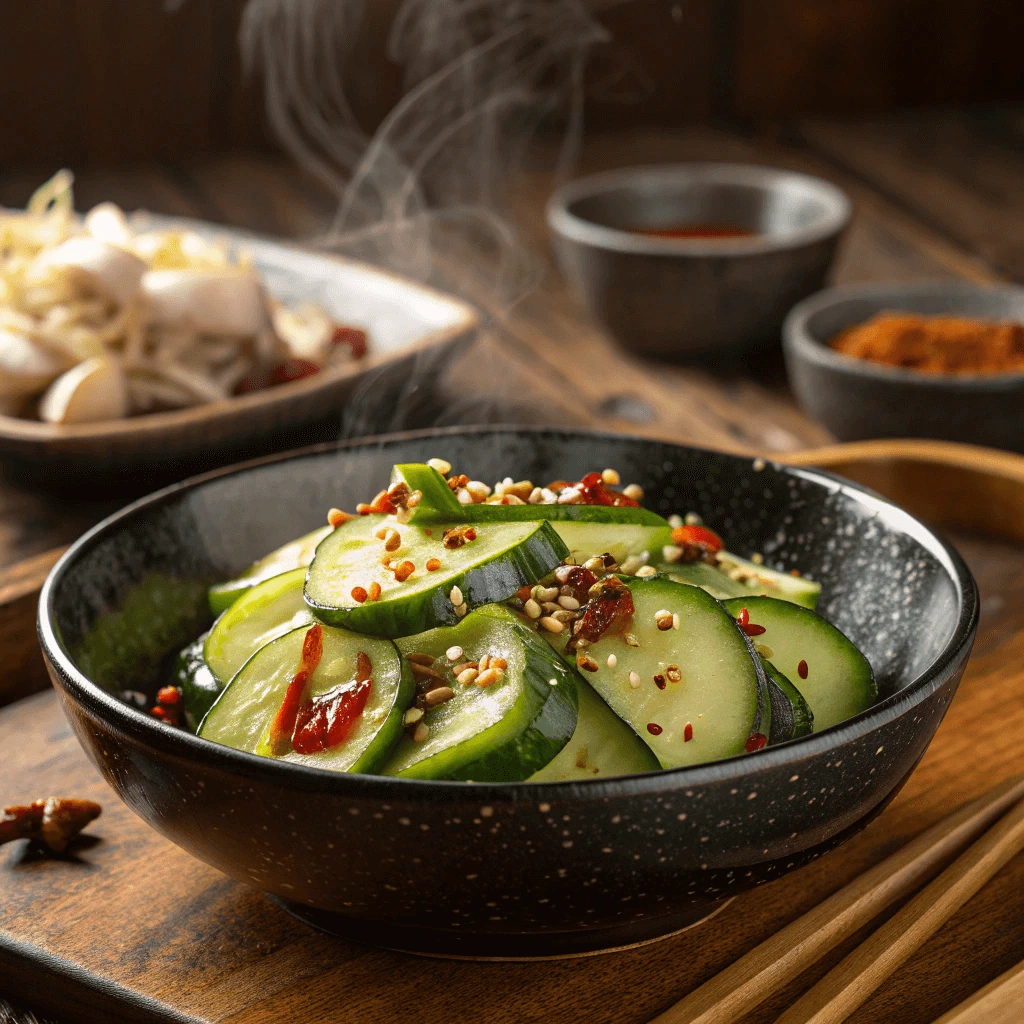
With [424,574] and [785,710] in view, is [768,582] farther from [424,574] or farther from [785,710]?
[424,574]

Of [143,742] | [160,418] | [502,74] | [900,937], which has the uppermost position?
[502,74]

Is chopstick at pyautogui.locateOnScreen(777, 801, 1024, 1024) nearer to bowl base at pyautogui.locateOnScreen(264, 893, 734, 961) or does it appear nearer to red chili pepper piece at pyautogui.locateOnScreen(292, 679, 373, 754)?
bowl base at pyautogui.locateOnScreen(264, 893, 734, 961)

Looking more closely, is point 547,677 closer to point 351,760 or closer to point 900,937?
point 351,760

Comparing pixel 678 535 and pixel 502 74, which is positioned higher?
pixel 502 74

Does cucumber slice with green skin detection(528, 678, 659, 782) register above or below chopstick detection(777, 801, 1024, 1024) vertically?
above

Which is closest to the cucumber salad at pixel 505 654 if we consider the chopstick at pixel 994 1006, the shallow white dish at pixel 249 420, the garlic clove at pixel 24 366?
the chopstick at pixel 994 1006

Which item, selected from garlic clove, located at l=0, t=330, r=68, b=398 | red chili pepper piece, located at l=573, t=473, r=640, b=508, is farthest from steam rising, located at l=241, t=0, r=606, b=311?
red chili pepper piece, located at l=573, t=473, r=640, b=508

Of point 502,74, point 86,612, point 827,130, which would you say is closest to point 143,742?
point 86,612
